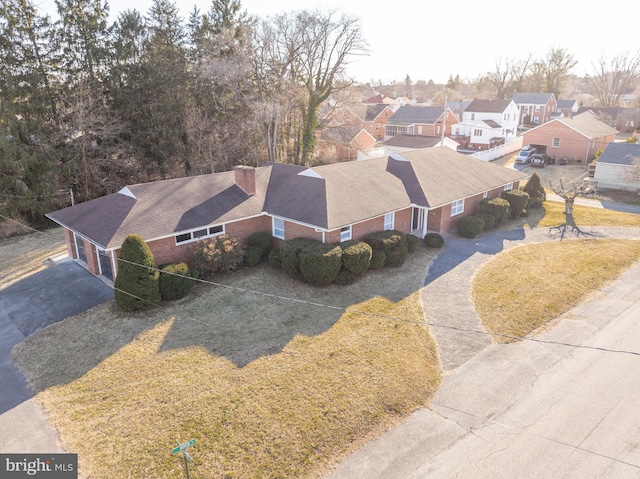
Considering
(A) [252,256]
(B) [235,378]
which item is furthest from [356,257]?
(B) [235,378]

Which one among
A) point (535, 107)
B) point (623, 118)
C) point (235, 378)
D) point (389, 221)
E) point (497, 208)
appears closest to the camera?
point (235, 378)

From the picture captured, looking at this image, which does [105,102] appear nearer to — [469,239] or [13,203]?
[13,203]

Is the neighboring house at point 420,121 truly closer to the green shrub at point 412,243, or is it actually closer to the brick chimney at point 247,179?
the green shrub at point 412,243

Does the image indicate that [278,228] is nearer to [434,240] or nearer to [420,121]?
[434,240]

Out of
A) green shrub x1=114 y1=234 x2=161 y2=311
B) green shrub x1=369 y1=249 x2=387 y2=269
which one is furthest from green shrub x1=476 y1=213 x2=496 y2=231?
green shrub x1=114 y1=234 x2=161 y2=311

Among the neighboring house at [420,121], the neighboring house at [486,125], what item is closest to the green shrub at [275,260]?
the neighboring house at [486,125]

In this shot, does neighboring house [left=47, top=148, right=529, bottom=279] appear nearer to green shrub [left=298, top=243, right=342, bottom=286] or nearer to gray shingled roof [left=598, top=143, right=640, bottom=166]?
green shrub [left=298, top=243, right=342, bottom=286]

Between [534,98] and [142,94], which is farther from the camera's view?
[534,98]
